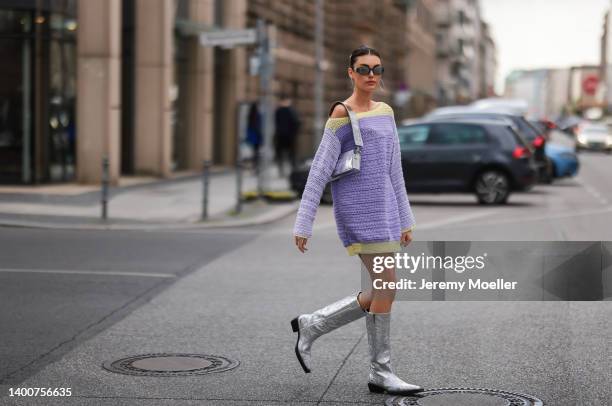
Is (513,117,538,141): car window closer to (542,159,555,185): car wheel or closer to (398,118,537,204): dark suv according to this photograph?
(542,159,555,185): car wheel

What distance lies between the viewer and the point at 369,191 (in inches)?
260

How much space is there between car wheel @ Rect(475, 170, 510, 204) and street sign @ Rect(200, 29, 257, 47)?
468 cm

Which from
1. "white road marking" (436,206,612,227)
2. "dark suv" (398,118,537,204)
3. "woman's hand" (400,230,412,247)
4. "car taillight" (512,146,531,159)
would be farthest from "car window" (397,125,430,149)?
"woman's hand" (400,230,412,247)

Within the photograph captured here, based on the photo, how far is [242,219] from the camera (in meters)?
18.5

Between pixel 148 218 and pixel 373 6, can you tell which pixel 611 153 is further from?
pixel 148 218

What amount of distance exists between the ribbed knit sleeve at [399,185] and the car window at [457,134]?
663 inches

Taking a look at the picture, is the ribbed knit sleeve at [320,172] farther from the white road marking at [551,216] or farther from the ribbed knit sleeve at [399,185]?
the white road marking at [551,216]

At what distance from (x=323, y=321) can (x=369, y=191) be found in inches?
32.7

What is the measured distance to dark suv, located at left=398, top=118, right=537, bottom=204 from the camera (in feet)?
75.3

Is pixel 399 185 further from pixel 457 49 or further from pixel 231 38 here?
pixel 457 49

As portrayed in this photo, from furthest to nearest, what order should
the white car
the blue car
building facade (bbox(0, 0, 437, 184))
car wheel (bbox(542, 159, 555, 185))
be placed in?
1. the white car
2. the blue car
3. car wheel (bbox(542, 159, 555, 185))
4. building facade (bbox(0, 0, 437, 184))

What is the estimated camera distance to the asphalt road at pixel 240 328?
698 cm

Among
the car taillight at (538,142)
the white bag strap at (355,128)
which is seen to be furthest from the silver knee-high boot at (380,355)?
the car taillight at (538,142)

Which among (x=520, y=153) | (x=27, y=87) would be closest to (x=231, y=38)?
(x=27, y=87)
